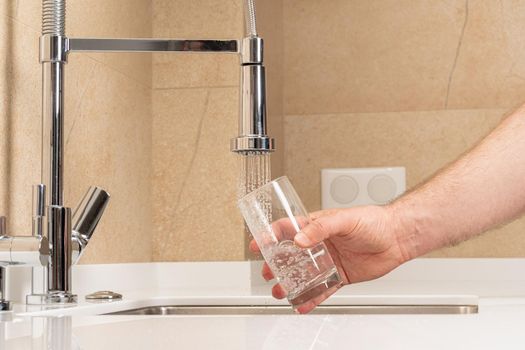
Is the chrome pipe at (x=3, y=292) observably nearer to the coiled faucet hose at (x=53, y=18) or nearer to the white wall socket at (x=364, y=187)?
the coiled faucet hose at (x=53, y=18)

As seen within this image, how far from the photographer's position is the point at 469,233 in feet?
3.60

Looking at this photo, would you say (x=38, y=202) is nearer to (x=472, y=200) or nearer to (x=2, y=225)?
(x=2, y=225)

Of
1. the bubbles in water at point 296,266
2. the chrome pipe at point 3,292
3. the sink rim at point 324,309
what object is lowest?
the sink rim at point 324,309

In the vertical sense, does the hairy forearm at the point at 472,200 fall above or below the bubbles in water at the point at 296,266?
above

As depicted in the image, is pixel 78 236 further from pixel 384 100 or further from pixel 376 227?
pixel 384 100

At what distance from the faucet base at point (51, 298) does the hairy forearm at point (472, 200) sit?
422mm

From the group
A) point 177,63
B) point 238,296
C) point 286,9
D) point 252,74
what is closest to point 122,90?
point 177,63

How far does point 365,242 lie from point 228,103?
0.79 m

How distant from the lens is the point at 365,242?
104 centimetres

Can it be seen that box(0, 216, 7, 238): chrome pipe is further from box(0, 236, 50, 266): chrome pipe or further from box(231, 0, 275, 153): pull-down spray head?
box(231, 0, 275, 153): pull-down spray head

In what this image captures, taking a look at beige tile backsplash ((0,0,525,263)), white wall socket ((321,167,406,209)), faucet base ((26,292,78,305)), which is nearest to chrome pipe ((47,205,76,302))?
faucet base ((26,292,78,305))

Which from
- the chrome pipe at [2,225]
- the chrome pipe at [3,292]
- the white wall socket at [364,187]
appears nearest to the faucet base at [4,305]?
the chrome pipe at [3,292]

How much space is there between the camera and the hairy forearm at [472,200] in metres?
1.08

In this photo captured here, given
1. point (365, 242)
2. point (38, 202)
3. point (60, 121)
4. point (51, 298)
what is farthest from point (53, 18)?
point (365, 242)
